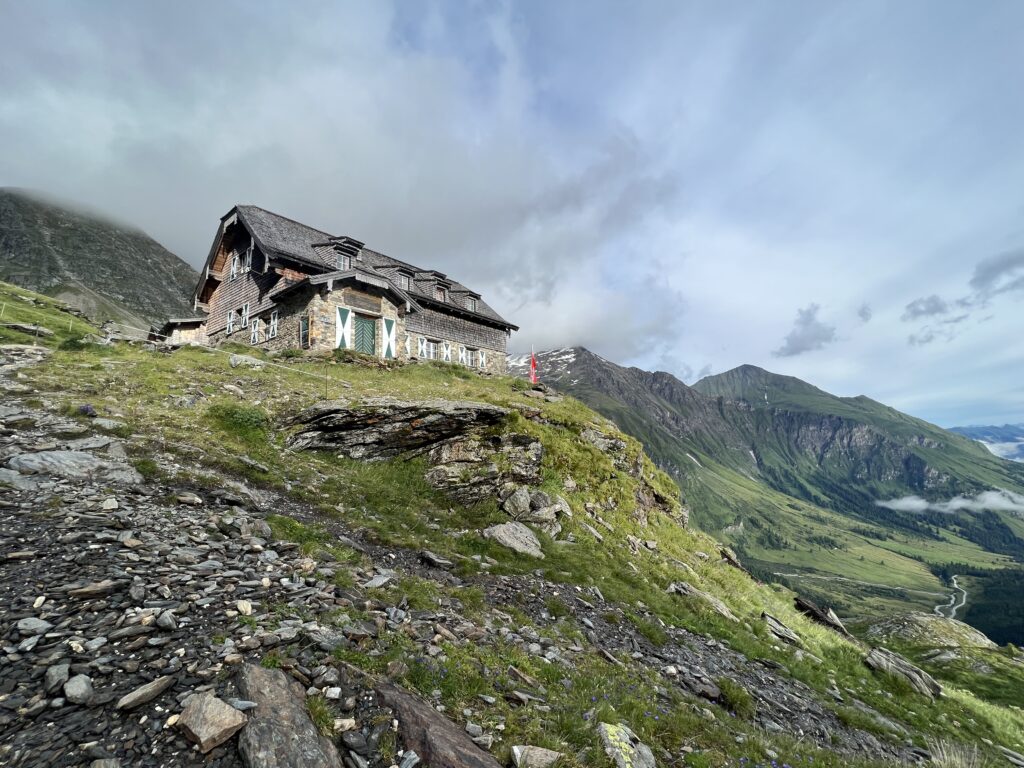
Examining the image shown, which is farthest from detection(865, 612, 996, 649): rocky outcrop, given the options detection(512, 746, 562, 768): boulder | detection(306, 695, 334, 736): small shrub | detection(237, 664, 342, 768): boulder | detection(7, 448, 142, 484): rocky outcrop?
detection(7, 448, 142, 484): rocky outcrop

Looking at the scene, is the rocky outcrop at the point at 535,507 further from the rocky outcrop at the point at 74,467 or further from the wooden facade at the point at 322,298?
the wooden facade at the point at 322,298

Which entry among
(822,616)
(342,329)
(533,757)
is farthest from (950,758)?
(342,329)

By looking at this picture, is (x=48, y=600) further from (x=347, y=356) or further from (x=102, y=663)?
(x=347, y=356)

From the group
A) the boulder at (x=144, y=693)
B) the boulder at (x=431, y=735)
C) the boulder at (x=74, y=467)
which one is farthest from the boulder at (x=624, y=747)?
the boulder at (x=74, y=467)

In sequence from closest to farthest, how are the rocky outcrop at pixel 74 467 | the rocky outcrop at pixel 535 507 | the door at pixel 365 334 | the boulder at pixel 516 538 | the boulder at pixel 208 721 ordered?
the boulder at pixel 208 721 → the rocky outcrop at pixel 74 467 → the boulder at pixel 516 538 → the rocky outcrop at pixel 535 507 → the door at pixel 365 334

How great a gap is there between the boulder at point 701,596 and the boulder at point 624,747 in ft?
33.0

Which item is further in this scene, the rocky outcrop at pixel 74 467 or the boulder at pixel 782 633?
the boulder at pixel 782 633

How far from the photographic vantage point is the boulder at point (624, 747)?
5641 mm

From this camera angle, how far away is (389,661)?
6.28 metres

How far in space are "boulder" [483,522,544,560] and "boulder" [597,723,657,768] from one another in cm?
757

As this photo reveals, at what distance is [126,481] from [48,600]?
5.56m

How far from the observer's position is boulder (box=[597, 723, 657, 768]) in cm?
564

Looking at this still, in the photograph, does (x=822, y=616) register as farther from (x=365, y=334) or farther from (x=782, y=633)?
(x=365, y=334)

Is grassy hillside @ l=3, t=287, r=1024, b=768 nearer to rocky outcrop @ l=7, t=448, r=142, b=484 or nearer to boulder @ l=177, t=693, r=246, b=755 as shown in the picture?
rocky outcrop @ l=7, t=448, r=142, b=484
